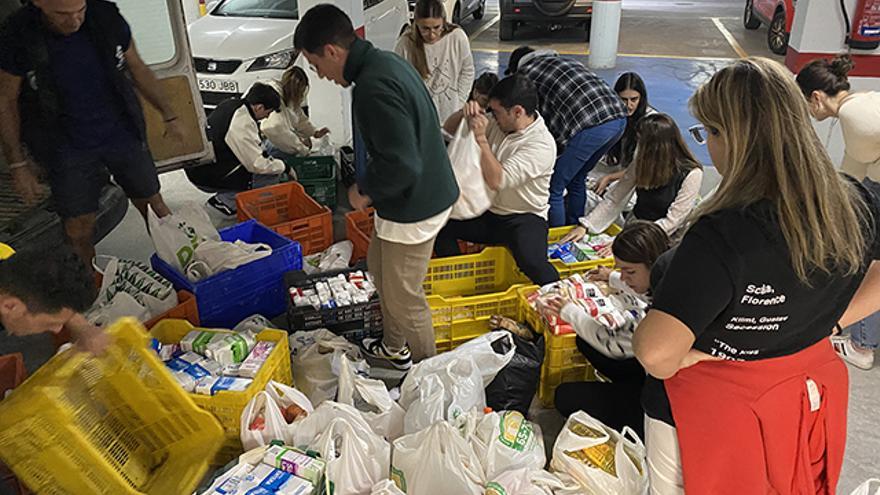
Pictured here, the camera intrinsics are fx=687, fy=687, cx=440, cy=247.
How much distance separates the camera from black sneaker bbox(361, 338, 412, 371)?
3270mm

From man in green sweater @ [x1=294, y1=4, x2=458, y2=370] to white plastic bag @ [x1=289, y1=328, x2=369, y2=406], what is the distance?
0.89ft

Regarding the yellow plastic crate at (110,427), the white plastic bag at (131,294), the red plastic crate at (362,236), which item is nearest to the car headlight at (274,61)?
the red plastic crate at (362,236)

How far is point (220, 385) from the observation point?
2.57 metres

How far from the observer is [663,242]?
2674mm

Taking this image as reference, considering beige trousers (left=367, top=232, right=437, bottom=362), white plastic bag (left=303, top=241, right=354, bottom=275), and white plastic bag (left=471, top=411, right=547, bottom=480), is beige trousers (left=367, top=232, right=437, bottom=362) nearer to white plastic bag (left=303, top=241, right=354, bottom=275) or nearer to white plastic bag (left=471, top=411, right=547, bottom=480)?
white plastic bag (left=471, top=411, right=547, bottom=480)

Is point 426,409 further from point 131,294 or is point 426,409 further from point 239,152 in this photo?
point 239,152

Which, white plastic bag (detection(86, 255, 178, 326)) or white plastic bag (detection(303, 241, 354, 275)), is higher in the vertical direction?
white plastic bag (detection(86, 255, 178, 326))

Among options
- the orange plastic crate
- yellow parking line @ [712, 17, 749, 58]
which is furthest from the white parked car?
yellow parking line @ [712, 17, 749, 58]

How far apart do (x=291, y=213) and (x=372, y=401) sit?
7.08 ft

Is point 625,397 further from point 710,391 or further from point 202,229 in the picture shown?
point 202,229

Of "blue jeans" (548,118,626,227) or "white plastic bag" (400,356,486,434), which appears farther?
"blue jeans" (548,118,626,227)

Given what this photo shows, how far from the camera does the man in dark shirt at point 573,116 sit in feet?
13.5

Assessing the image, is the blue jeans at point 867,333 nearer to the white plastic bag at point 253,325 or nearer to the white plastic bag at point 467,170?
the white plastic bag at point 467,170

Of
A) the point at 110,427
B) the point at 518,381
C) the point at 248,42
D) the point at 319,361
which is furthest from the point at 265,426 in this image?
the point at 248,42
